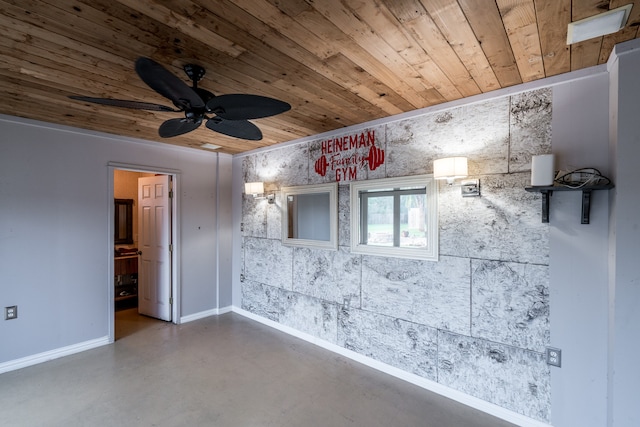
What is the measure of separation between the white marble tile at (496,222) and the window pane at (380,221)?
517 millimetres

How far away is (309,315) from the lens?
12.4 ft

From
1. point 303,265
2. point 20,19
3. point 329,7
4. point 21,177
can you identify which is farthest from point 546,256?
point 21,177

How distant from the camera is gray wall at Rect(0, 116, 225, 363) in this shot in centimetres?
307

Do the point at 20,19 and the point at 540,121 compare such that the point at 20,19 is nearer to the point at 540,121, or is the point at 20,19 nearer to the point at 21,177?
the point at 21,177

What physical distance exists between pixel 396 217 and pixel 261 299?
8.23 ft

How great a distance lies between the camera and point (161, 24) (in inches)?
62.4

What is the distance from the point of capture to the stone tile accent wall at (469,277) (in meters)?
2.27

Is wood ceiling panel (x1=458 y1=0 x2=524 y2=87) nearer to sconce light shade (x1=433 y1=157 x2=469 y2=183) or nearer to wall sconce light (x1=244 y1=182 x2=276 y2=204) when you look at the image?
sconce light shade (x1=433 y1=157 x2=469 y2=183)

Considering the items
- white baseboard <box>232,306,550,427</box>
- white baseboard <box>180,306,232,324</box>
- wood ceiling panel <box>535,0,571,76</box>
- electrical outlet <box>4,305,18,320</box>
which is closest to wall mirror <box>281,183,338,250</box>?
white baseboard <box>232,306,550,427</box>

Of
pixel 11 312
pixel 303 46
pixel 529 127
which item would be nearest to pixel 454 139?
pixel 529 127

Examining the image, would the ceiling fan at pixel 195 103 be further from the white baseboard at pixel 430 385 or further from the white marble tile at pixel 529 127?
the white baseboard at pixel 430 385

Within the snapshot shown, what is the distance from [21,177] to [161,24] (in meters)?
2.83

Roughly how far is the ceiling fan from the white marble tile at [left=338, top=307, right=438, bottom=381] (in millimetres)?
2268

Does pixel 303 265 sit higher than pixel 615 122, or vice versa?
pixel 615 122
